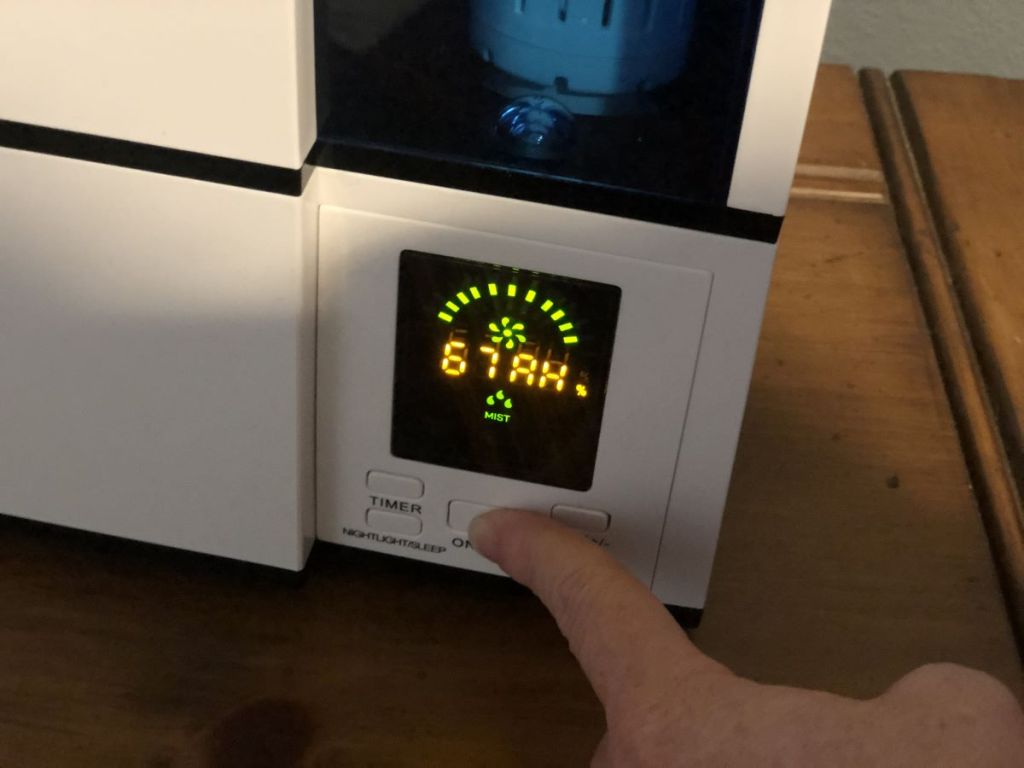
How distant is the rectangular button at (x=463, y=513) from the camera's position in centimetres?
48

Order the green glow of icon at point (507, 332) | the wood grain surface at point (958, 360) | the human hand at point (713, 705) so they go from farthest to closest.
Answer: the wood grain surface at point (958, 360) < the green glow of icon at point (507, 332) < the human hand at point (713, 705)

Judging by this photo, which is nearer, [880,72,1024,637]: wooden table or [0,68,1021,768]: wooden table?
[0,68,1021,768]: wooden table

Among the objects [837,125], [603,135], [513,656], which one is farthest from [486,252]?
[837,125]

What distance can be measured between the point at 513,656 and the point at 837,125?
57cm

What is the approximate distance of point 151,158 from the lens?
40 centimetres

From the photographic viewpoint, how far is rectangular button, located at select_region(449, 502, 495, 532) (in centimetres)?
48

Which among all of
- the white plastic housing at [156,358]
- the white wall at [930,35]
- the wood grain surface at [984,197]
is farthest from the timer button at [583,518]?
the white wall at [930,35]

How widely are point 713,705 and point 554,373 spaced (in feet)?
0.45

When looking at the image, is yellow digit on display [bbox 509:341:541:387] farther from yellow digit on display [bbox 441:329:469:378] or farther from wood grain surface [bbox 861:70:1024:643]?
wood grain surface [bbox 861:70:1024:643]

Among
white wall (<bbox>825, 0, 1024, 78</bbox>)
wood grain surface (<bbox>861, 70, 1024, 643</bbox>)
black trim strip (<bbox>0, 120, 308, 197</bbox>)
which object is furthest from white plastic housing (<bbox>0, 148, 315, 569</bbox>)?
white wall (<bbox>825, 0, 1024, 78</bbox>)

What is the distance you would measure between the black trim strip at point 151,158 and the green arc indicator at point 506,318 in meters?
0.07

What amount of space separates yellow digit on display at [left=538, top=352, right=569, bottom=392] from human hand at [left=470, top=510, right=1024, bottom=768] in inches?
2.3

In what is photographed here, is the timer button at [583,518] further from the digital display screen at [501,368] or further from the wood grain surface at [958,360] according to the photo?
the wood grain surface at [958,360]

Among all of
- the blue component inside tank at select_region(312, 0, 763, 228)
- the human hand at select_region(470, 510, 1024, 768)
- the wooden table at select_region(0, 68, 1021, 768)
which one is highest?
the blue component inside tank at select_region(312, 0, 763, 228)
